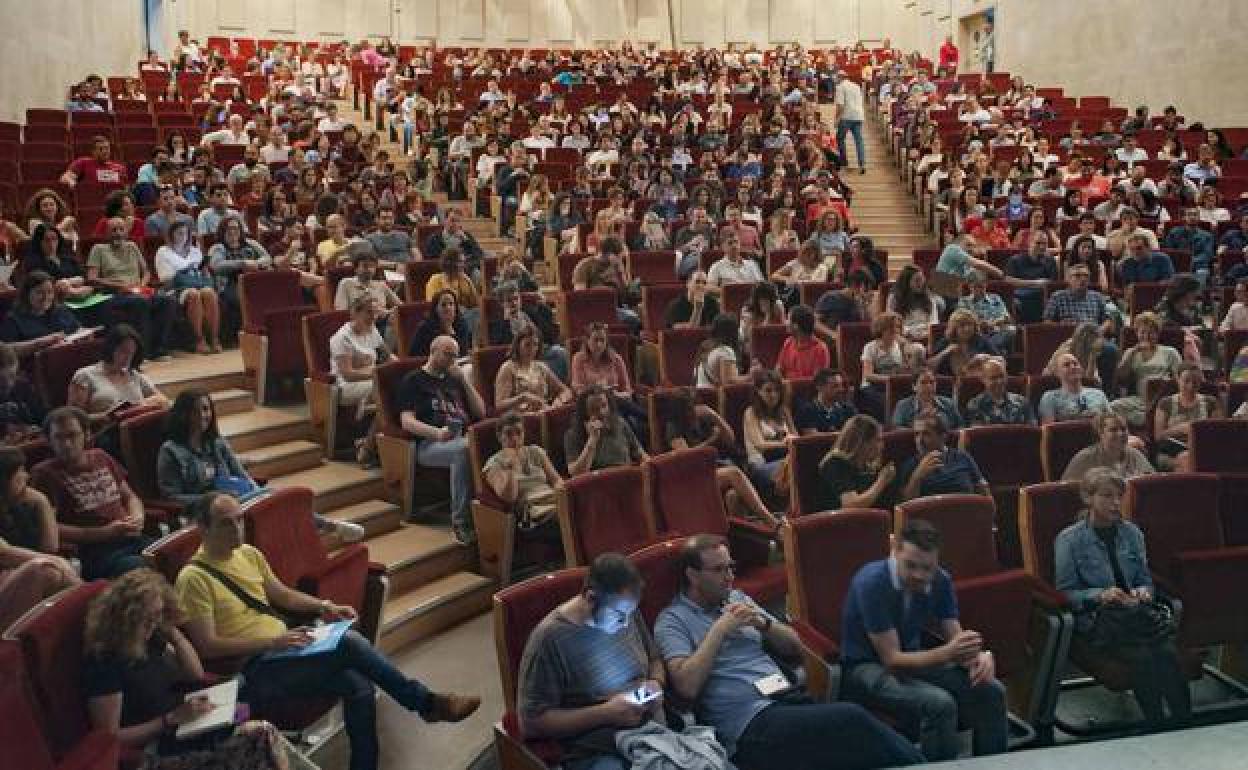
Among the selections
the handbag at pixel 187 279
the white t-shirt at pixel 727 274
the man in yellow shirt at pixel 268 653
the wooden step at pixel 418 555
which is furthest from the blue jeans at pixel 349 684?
the white t-shirt at pixel 727 274

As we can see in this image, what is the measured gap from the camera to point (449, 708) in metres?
3.39

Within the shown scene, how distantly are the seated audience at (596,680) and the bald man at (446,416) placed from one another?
1.96 m

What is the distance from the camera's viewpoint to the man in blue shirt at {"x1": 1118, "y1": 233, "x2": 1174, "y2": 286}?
8266 mm

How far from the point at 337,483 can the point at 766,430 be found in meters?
1.93

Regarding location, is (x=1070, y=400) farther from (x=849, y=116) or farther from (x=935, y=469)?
(x=849, y=116)

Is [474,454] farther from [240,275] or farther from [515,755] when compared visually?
[240,275]

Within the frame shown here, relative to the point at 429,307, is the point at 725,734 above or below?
below

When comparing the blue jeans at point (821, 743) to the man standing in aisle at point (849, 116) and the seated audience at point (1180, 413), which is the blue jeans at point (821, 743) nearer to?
the seated audience at point (1180, 413)

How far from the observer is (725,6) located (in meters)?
24.1

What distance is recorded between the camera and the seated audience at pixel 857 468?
458 centimetres

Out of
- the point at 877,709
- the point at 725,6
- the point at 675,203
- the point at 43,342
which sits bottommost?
the point at 877,709

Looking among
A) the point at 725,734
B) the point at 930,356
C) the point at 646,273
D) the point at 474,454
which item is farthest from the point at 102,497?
the point at 646,273

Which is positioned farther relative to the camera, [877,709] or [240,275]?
[240,275]

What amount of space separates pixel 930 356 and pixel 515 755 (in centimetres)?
418
